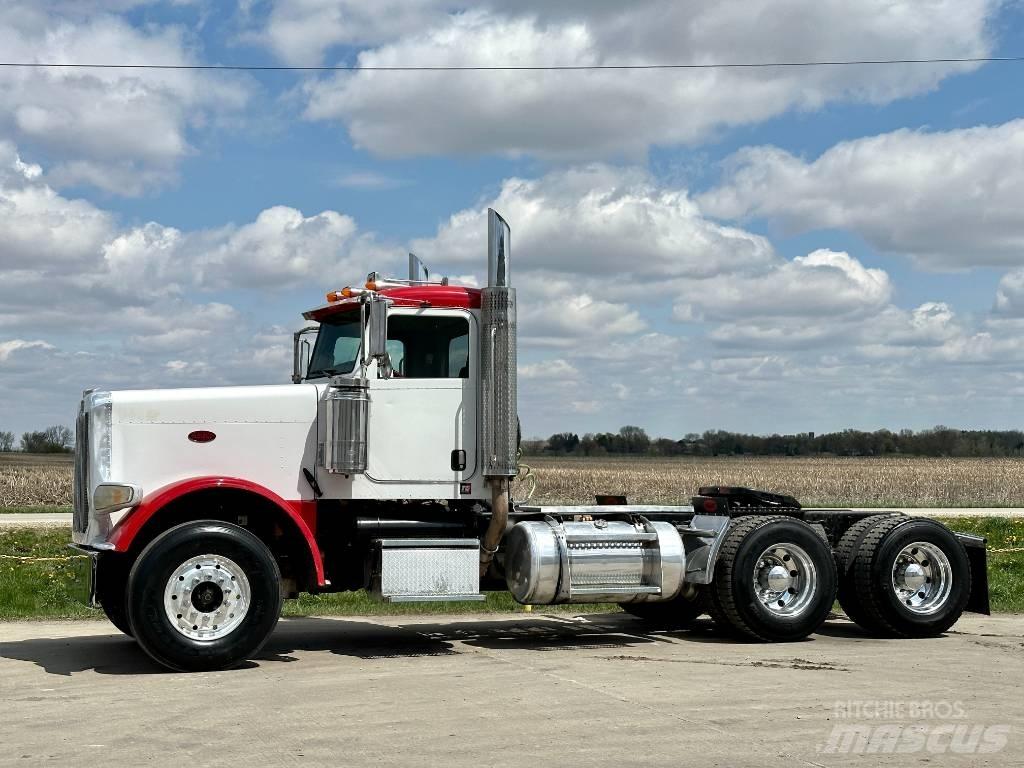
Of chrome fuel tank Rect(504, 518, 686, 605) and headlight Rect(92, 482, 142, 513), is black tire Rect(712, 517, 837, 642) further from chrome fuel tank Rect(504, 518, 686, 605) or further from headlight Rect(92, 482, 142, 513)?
headlight Rect(92, 482, 142, 513)

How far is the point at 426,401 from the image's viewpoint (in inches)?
471

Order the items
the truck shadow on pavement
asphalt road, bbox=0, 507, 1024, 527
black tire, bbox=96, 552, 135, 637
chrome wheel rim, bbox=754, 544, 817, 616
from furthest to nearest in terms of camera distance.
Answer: asphalt road, bbox=0, 507, 1024, 527
chrome wheel rim, bbox=754, 544, 817, 616
the truck shadow on pavement
black tire, bbox=96, 552, 135, 637

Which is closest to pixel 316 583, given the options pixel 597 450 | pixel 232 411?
pixel 232 411

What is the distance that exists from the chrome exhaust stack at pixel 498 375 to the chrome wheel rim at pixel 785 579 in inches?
104

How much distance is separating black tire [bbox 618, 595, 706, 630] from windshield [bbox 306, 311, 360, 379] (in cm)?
437

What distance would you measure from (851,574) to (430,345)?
4.94 m

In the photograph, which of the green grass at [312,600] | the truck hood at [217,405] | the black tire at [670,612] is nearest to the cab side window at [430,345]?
the truck hood at [217,405]

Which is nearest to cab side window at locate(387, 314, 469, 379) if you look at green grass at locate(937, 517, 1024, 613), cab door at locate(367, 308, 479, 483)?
cab door at locate(367, 308, 479, 483)

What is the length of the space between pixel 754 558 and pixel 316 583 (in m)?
4.23

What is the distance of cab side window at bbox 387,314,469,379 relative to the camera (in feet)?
39.3

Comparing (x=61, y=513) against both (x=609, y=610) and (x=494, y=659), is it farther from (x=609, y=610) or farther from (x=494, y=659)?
(x=494, y=659)

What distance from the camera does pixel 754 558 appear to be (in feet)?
40.8

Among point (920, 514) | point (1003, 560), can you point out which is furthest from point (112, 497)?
point (920, 514)

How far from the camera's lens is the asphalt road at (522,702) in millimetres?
7641
